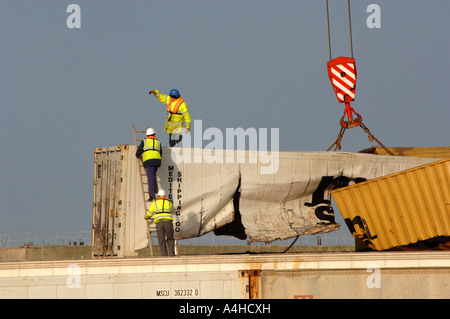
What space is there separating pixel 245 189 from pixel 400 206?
12.3ft

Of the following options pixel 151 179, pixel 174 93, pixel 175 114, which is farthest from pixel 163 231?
pixel 174 93

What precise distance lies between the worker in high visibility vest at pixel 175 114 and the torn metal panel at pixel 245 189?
5.07 ft

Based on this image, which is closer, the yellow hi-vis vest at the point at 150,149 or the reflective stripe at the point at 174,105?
the yellow hi-vis vest at the point at 150,149

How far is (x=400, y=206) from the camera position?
18.1 m

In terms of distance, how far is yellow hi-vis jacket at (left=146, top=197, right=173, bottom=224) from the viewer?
16484mm

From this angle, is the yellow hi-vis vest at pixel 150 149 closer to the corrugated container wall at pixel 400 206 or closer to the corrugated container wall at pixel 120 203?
the corrugated container wall at pixel 120 203

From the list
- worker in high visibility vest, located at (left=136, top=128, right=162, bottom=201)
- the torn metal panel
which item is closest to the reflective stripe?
the torn metal panel

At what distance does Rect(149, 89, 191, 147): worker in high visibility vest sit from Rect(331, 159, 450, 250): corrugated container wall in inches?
163

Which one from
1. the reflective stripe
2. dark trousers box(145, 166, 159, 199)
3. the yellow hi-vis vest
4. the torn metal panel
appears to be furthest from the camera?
the reflective stripe

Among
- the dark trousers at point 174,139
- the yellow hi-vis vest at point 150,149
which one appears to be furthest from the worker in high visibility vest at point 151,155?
the dark trousers at point 174,139

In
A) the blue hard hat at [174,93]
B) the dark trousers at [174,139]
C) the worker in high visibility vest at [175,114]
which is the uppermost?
the blue hard hat at [174,93]

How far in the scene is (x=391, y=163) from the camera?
19.4 metres

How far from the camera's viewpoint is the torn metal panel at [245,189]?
17375 millimetres

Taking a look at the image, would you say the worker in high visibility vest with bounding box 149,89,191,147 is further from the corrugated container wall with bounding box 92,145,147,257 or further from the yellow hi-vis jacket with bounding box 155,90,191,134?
the corrugated container wall with bounding box 92,145,147,257
